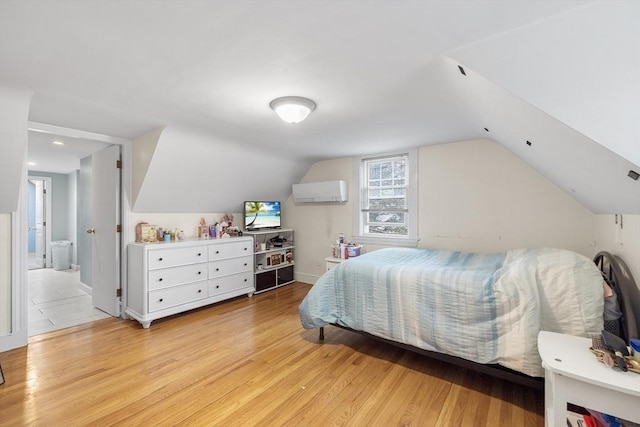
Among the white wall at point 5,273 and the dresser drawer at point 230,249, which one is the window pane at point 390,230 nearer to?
the dresser drawer at point 230,249

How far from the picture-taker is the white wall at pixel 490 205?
2.82 m

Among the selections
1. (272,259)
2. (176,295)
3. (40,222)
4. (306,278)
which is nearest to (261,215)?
(272,259)

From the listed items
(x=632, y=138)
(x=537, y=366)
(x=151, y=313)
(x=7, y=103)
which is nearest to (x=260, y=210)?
(x=151, y=313)

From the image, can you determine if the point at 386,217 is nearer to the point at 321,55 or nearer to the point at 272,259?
the point at 272,259

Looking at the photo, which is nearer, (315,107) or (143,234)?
(315,107)

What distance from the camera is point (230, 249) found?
3896 millimetres

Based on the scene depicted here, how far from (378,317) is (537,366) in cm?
106

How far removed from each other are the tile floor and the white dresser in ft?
2.04

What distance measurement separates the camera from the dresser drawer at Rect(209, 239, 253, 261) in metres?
3.70

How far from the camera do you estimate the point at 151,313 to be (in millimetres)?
3076

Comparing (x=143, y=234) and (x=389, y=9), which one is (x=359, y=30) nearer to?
(x=389, y=9)

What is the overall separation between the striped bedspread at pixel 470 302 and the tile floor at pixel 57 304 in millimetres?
2806

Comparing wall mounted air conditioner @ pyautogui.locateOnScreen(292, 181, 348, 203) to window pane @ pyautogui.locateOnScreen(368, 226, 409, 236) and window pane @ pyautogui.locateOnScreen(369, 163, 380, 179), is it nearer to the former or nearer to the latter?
window pane @ pyautogui.locateOnScreen(369, 163, 380, 179)

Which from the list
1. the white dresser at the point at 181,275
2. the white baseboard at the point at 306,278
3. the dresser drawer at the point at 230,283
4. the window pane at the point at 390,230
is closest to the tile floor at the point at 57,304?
the white dresser at the point at 181,275
